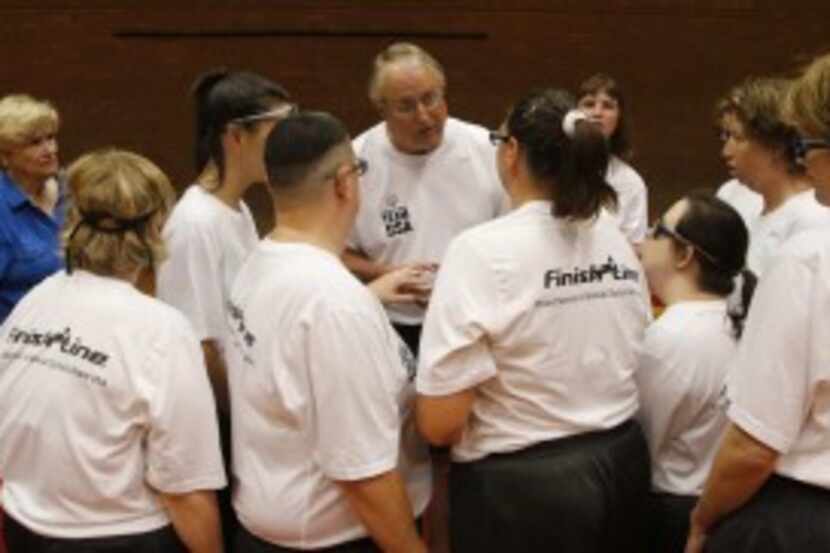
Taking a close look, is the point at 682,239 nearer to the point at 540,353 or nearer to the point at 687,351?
the point at 687,351

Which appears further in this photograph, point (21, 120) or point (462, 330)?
point (21, 120)

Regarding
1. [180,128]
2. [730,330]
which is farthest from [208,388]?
[180,128]

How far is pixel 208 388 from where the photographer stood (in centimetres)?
206

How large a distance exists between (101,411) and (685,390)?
1233 mm

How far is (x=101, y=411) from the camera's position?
199cm

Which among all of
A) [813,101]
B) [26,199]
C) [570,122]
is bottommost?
[26,199]

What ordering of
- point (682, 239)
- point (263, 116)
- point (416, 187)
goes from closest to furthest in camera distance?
point (682, 239)
point (263, 116)
point (416, 187)

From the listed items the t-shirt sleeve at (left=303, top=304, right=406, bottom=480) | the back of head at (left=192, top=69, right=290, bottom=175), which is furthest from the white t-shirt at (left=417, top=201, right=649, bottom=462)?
the back of head at (left=192, top=69, right=290, bottom=175)

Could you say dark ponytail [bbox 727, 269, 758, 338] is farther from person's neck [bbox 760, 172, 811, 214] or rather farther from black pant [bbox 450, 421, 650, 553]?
person's neck [bbox 760, 172, 811, 214]

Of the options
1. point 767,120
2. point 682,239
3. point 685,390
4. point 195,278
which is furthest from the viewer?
point 767,120

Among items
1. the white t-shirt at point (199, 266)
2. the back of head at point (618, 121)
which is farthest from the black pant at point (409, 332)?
the back of head at point (618, 121)

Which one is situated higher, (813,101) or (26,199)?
(813,101)

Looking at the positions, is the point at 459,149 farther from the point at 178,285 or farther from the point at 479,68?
the point at 479,68

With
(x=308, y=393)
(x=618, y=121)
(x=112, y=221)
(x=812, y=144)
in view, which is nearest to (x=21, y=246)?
(x=112, y=221)
